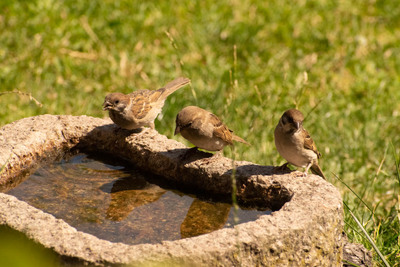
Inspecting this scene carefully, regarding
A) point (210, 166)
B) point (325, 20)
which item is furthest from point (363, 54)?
point (210, 166)

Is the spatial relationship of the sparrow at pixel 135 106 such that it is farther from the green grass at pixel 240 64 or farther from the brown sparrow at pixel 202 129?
the brown sparrow at pixel 202 129

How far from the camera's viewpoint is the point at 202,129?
14.8 ft

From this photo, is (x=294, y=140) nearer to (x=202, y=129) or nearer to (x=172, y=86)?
(x=202, y=129)

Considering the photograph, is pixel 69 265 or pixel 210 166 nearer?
pixel 69 265

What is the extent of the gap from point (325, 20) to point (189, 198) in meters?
6.60

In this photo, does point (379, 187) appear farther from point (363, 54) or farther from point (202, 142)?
point (363, 54)

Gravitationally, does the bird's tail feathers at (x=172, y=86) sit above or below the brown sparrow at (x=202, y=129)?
below

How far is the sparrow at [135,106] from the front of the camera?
4867 millimetres

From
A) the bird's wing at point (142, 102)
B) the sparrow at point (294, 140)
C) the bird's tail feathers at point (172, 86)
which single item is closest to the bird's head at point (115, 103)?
the bird's wing at point (142, 102)

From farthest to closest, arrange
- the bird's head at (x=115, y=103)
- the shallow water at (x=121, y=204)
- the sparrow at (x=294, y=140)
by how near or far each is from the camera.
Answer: the bird's head at (x=115, y=103) < the sparrow at (x=294, y=140) < the shallow water at (x=121, y=204)

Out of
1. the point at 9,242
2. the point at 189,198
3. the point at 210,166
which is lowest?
the point at 189,198

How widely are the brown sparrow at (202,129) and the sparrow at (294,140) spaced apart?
0.51m

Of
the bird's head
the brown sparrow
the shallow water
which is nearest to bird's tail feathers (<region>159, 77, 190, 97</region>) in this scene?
the bird's head

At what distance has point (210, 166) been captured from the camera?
4.05 m
